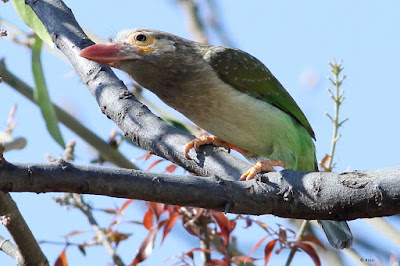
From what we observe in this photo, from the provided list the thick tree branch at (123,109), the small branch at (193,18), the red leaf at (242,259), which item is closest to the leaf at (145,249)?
the red leaf at (242,259)

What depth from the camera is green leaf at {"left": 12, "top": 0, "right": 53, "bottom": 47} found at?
3560 mm

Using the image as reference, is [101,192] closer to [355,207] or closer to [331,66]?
[355,207]

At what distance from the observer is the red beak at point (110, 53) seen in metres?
3.48

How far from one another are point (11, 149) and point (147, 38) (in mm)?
1020

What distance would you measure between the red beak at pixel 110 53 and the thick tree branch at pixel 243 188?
145 cm

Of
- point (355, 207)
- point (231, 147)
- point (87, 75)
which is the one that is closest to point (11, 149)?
point (87, 75)

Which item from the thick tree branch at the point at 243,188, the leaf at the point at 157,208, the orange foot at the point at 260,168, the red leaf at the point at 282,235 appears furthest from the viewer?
the leaf at the point at 157,208

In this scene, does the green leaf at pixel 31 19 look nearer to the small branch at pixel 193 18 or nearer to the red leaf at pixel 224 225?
the red leaf at pixel 224 225

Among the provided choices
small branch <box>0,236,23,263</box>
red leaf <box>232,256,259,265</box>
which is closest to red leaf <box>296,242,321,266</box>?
red leaf <box>232,256,259,265</box>

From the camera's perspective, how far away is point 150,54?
388cm

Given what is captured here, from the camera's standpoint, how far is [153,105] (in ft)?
16.1

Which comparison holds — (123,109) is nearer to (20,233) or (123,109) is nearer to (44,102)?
(44,102)

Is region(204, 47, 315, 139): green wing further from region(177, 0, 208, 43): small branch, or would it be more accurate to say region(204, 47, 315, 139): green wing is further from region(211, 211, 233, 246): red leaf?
region(177, 0, 208, 43): small branch

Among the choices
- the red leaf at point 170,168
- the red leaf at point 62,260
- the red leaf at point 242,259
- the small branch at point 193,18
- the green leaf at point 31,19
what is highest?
the small branch at point 193,18
